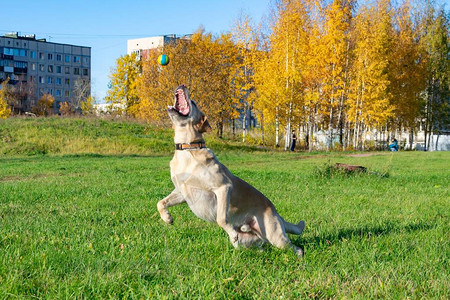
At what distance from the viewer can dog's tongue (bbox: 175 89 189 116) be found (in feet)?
13.8

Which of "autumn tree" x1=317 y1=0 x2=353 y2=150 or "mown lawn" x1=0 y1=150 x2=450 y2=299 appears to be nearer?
"mown lawn" x1=0 y1=150 x2=450 y2=299

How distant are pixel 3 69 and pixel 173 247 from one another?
363 ft

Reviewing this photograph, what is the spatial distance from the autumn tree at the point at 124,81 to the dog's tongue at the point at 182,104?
57.9m

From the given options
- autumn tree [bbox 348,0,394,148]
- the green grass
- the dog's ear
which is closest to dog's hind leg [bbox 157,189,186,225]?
the dog's ear

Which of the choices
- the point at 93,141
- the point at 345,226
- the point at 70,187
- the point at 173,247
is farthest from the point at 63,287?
the point at 93,141

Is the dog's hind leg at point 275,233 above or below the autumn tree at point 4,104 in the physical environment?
below

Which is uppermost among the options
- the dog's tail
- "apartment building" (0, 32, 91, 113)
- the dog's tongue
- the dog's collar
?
"apartment building" (0, 32, 91, 113)

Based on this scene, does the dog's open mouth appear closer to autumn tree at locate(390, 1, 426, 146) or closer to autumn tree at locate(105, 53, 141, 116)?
autumn tree at locate(390, 1, 426, 146)

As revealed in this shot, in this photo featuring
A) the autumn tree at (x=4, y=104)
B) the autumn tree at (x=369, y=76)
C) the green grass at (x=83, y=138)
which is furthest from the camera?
the autumn tree at (x=4, y=104)

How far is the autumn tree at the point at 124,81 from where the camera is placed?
6153 centimetres

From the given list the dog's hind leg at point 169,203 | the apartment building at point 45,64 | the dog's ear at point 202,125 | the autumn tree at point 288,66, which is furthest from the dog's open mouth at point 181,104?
the apartment building at point 45,64

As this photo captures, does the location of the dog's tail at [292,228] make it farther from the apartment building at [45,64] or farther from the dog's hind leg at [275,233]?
the apartment building at [45,64]

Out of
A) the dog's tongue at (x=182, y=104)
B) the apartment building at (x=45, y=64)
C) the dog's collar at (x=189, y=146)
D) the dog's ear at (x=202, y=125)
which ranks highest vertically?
the apartment building at (x=45, y=64)

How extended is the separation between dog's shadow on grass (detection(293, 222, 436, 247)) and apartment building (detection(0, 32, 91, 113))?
97483 mm
